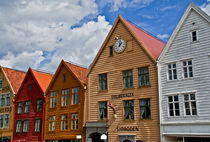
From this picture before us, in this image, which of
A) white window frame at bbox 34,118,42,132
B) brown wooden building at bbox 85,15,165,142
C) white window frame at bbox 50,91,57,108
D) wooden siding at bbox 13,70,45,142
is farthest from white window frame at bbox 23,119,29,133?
brown wooden building at bbox 85,15,165,142

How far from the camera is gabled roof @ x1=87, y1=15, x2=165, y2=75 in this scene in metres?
25.4

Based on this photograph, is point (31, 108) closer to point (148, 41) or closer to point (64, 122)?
point (64, 122)

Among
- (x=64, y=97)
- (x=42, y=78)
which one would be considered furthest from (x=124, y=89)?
(x=42, y=78)

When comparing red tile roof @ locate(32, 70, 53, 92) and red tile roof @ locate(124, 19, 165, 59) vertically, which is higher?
red tile roof @ locate(124, 19, 165, 59)

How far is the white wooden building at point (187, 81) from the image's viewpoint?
2098 cm

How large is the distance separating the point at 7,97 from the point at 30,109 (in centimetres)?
568

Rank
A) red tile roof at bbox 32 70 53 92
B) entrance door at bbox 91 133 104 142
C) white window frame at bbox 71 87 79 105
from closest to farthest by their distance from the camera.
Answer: entrance door at bbox 91 133 104 142, white window frame at bbox 71 87 79 105, red tile roof at bbox 32 70 53 92

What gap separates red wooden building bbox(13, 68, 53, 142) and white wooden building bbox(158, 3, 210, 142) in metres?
16.6

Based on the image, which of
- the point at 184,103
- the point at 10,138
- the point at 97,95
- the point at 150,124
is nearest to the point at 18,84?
the point at 10,138

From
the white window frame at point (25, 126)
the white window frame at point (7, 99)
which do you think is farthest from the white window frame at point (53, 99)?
the white window frame at point (7, 99)

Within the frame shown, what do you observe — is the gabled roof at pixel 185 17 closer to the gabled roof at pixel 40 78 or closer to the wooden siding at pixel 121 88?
the wooden siding at pixel 121 88

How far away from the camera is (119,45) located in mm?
27547

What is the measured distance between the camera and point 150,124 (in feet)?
77.4

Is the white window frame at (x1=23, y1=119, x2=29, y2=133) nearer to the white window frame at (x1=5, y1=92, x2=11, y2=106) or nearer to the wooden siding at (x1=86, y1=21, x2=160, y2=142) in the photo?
the white window frame at (x1=5, y1=92, x2=11, y2=106)
